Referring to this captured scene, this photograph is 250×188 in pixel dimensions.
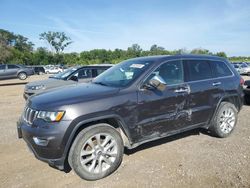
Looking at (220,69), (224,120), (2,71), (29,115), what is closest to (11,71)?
(2,71)

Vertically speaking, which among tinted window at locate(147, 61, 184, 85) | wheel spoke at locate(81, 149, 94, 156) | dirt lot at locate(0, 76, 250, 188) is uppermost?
tinted window at locate(147, 61, 184, 85)

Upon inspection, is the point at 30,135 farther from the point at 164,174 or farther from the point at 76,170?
the point at 164,174

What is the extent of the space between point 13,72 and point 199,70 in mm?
22918

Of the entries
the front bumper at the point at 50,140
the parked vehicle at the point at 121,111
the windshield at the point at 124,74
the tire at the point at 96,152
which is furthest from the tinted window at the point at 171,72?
the front bumper at the point at 50,140

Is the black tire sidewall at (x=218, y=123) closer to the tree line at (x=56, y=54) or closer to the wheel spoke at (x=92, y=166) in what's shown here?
the wheel spoke at (x=92, y=166)

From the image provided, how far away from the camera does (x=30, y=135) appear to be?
3506 millimetres

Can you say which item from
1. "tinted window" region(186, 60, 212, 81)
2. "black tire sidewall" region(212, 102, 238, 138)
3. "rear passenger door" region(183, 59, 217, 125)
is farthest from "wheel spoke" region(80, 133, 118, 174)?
"black tire sidewall" region(212, 102, 238, 138)

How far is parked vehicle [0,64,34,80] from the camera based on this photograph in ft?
76.8

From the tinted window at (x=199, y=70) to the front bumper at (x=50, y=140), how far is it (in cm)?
262

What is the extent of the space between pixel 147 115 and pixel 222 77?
2227 millimetres

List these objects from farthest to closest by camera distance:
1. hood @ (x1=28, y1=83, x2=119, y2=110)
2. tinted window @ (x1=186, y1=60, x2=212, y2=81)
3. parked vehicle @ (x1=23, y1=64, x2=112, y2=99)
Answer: parked vehicle @ (x1=23, y1=64, x2=112, y2=99), tinted window @ (x1=186, y1=60, x2=212, y2=81), hood @ (x1=28, y1=83, x2=119, y2=110)

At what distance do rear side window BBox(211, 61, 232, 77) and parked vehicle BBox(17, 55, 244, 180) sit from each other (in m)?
0.03

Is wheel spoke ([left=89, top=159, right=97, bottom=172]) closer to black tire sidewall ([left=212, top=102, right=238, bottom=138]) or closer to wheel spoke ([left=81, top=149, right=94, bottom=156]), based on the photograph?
wheel spoke ([left=81, top=149, right=94, bottom=156])

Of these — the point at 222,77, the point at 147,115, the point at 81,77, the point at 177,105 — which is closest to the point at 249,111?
the point at 222,77
